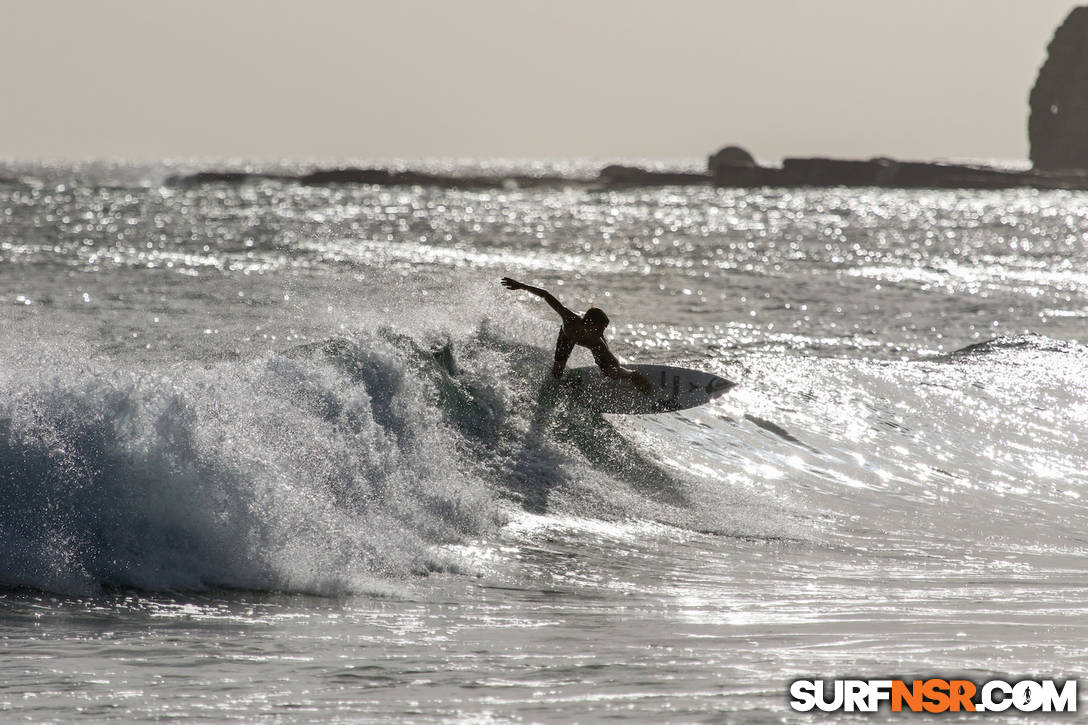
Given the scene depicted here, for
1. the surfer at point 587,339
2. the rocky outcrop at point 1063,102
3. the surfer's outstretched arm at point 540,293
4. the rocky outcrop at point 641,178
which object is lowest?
the surfer at point 587,339

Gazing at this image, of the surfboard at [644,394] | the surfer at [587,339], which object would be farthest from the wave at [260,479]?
the surfer at [587,339]

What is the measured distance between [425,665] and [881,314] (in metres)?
24.7

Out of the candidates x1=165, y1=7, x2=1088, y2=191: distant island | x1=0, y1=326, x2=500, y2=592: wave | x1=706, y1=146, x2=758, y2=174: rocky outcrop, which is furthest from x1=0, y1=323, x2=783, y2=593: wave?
x1=706, y1=146, x2=758, y2=174: rocky outcrop

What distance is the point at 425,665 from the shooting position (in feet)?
21.5

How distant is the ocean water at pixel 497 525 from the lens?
21.1ft

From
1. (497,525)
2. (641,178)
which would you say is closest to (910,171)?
(641,178)

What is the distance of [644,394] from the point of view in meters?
14.6

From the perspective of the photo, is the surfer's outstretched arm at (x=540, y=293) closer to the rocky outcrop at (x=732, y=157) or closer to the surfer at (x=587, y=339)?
the surfer at (x=587, y=339)

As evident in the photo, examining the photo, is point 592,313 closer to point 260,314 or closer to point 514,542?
point 514,542

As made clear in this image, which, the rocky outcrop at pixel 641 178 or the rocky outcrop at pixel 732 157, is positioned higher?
the rocky outcrop at pixel 732 157

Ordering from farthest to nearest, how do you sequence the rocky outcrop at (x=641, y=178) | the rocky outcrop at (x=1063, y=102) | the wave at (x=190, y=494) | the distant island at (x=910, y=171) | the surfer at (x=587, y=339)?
the rocky outcrop at (x=1063, y=102) < the rocky outcrop at (x=641, y=178) < the distant island at (x=910, y=171) < the surfer at (x=587, y=339) < the wave at (x=190, y=494)

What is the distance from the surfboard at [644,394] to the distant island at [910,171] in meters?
134

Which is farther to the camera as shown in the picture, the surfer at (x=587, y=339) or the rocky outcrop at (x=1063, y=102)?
the rocky outcrop at (x=1063, y=102)

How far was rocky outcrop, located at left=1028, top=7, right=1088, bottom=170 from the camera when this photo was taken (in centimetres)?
18012
